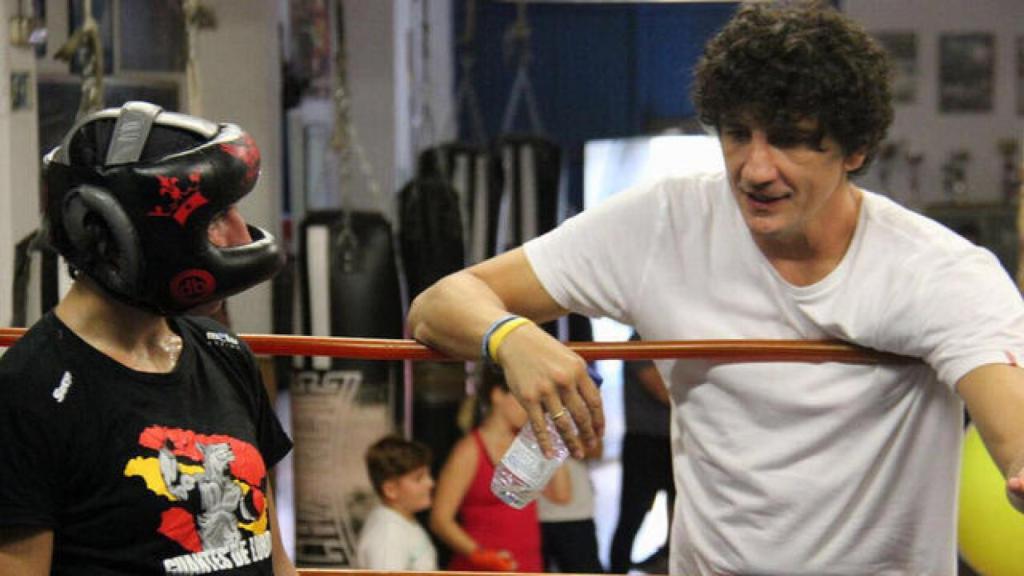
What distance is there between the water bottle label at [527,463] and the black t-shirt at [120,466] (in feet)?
1.48

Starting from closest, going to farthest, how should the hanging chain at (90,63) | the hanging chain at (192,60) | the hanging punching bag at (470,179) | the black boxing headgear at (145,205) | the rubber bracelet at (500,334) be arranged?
the black boxing headgear at (145,205)
the rubber bracelet at (500,334)
the hanging chain at (90,63)
the hanging chain at (192,60)
the hanging punching bag at (470,179)

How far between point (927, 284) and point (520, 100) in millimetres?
9139

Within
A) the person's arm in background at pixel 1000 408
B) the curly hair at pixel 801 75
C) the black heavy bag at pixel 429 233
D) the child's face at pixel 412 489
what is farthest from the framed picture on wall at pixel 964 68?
the person's arm in background at pixel 1000 408

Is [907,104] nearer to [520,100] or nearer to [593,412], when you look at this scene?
[520,100]

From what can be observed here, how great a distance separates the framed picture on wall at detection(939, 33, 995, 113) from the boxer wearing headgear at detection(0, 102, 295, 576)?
9.18 metres

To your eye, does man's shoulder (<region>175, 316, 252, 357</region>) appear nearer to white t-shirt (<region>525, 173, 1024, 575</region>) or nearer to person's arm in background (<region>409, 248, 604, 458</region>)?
person's arm in background (<region>409, 248, 604, 458</region>)

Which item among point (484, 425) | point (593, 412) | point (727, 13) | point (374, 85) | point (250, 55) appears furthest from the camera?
point (727, 13)

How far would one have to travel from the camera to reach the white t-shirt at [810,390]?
2.34 meters

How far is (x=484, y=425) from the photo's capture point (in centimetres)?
479

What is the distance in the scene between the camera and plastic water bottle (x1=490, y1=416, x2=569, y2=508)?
2.32 meters

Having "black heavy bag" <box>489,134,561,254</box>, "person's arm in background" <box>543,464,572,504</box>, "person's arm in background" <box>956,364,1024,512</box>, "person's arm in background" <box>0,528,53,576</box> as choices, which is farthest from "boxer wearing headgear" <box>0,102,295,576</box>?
"black heavy bag" <box>489,134,561,254</box>

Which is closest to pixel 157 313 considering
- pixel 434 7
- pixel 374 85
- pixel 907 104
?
pixel 374 85

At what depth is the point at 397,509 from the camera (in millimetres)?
4652

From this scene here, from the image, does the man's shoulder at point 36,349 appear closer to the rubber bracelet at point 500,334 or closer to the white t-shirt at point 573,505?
the rubber bracelet at point 500,334
